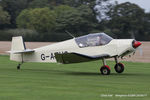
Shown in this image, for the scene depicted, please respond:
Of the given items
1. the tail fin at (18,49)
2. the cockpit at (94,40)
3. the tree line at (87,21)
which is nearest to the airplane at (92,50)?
the cockpit at (94,40)

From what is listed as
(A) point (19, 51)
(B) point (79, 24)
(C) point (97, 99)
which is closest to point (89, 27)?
(B) point (79, 24)

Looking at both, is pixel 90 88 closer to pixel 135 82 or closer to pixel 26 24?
pixel 135 82

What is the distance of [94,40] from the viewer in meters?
17.9

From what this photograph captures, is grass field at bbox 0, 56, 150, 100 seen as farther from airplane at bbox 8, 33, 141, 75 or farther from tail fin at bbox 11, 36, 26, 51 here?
tail fin at bbox 11, 36, 26, 51

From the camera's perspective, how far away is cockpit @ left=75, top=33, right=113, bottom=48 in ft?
58.5

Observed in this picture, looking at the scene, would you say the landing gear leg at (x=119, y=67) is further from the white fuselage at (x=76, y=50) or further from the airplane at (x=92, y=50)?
the white fuselage at (x=76, y=50)

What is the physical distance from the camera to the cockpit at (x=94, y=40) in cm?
1783

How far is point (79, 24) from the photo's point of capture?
56188 mm

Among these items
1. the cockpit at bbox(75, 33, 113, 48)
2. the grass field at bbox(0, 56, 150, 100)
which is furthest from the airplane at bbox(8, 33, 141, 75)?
the grass field at bbox(0, 56, 150, 100)

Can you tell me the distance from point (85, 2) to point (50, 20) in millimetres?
13642

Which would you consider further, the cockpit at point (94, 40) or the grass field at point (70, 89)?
the cockpit at point (94, 40)

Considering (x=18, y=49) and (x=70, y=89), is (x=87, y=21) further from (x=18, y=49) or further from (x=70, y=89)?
(x=70, y=89)

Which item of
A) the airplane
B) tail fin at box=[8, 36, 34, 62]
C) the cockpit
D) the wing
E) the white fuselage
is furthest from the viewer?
tail fin at box=[8, 36, 34, 62]

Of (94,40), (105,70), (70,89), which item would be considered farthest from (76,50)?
(70,89)
